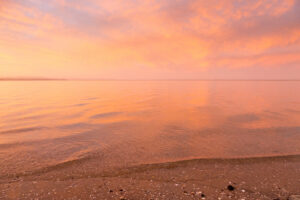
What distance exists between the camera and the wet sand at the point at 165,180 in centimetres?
400

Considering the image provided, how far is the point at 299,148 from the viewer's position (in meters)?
6.53

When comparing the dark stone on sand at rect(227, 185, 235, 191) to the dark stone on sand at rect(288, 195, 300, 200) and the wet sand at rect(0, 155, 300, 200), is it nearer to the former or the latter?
the wet sand at rect(0, 155, 300, 200)

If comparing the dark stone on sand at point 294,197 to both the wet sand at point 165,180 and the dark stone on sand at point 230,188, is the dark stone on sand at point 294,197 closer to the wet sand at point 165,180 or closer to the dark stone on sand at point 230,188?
the wet sand at point 165,180

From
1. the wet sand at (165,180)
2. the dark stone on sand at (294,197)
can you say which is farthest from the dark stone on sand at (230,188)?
the dark stone on sand at (294,197)

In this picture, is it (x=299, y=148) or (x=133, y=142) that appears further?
(x=133, y=142)

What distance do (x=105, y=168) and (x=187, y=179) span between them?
258cm

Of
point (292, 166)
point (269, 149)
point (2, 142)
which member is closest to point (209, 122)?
point (269, 149)

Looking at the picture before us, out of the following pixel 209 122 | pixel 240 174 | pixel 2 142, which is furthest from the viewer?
pixel 209 122

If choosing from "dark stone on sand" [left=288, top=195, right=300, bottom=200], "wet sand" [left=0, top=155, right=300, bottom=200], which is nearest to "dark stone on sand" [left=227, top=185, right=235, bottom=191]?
"wet sand" [left=0, top=155, right=300, bottom=200]

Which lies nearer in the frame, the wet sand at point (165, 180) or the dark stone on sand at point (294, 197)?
the dark stone on sand at point (294, 197)

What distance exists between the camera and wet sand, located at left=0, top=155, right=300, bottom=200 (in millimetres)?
3996

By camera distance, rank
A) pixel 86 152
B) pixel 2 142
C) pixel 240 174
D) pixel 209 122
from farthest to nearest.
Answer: pixel 209 122
pixel 2 142
pixel 86 152
pixel 240 174

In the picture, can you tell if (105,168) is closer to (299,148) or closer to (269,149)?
(269,149)

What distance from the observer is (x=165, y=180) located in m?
4.59
